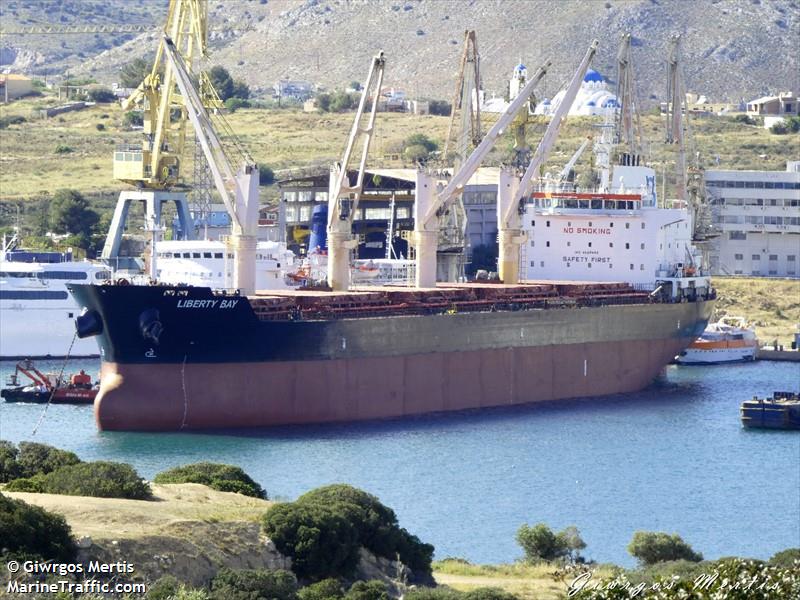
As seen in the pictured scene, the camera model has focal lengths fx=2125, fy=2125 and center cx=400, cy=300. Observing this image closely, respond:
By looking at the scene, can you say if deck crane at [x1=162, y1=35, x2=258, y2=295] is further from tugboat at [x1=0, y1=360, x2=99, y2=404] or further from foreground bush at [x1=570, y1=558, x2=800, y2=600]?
foreground bush at [x1=570, y1=558, x2=800, y2=600]

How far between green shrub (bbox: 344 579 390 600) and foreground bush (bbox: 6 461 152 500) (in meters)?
3.57

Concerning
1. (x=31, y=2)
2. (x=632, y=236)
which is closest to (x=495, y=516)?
(x=632, y=236)

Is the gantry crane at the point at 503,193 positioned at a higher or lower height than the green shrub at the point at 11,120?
lower

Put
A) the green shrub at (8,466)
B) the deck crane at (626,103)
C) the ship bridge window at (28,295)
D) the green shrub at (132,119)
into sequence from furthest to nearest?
1. the green shrub at (132,119)
2. the deck crane at (626,103)
3. the ship bridge window at (28,295)
4. the green shrub at (8,466)

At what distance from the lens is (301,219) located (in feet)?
238

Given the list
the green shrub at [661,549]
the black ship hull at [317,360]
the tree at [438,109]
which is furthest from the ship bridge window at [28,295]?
the tree at [438,109]

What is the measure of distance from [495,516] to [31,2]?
153566 millimetres

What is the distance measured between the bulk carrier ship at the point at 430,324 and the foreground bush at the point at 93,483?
1512 cm

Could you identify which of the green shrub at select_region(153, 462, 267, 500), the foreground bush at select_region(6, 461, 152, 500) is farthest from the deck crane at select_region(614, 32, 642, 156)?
the foreground bush at select_region(6, 461, 152, 500)

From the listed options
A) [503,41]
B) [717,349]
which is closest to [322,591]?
[717,349]

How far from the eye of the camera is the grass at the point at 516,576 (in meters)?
25.8

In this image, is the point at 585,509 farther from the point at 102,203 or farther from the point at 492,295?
the point at 102,203

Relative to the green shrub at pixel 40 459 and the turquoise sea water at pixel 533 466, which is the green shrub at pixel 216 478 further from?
the turquoise sea water at pixel 533 466

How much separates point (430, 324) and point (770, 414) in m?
7.51
